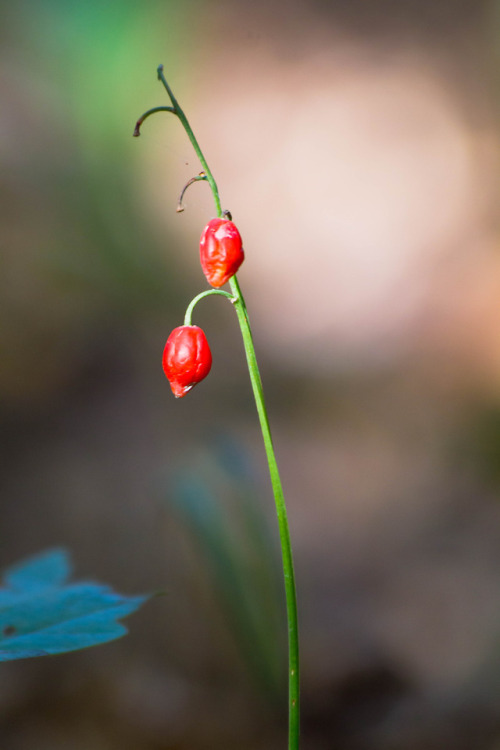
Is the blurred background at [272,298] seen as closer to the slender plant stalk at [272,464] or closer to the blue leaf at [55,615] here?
the blue leaf at [55,615]

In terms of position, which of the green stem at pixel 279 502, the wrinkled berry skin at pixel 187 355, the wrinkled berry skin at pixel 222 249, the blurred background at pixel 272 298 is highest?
the blurred background at pixel 272 298

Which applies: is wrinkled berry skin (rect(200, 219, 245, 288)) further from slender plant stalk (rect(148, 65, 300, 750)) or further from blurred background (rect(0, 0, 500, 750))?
blurred background (rect(0, 0, 500, 750))

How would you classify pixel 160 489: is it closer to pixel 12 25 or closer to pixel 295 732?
pixel 295 732

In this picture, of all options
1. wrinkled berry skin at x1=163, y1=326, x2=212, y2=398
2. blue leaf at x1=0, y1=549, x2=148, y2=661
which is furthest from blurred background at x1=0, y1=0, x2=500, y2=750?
wrinkled berry skin at x1=163, y1=326, x2=212, y2=398

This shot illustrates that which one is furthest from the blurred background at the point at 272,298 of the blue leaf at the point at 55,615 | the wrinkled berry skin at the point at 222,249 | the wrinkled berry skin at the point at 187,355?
the wrinkled berry skin at the point at 222,249

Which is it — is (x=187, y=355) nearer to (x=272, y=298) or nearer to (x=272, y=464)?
(x=272, y=464)

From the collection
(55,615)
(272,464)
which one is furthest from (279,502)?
(55,615)

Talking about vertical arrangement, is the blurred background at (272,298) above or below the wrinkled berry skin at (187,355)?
above

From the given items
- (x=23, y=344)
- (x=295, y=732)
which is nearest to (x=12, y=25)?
(x=23, y=344)
